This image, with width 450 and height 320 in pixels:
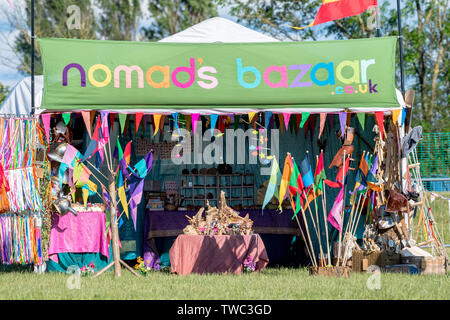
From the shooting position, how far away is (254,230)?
29.3 ft

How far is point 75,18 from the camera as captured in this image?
7.82 m

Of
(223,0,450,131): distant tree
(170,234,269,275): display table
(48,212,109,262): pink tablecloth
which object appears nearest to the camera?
(170,234,269,275): display table

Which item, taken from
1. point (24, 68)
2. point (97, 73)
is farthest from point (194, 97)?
point (24, 68)

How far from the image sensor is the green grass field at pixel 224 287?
239 inches

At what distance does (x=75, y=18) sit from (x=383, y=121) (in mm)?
3813

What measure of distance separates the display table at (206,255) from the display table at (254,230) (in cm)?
88

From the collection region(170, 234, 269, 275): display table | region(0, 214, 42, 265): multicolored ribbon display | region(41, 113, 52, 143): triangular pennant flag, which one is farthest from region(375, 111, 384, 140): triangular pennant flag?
region(0, 214, 42, 265): multicolored ribbon display

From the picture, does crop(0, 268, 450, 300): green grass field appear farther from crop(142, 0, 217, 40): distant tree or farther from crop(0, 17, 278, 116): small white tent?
crop(142, 0, 217, 40): distant tree

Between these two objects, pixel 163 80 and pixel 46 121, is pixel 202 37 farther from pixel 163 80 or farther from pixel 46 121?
pixel 46 121

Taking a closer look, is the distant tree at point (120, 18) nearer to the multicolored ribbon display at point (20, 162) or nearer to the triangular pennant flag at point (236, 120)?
the triangular pennant flag at point (236, 120)

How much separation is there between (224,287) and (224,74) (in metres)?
2.44

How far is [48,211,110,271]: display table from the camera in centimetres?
805

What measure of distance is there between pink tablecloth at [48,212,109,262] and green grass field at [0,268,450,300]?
1.42ft

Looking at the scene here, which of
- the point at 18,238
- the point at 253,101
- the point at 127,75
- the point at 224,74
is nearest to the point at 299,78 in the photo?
the point at 253,101
